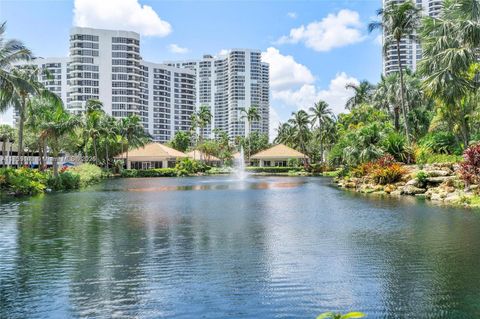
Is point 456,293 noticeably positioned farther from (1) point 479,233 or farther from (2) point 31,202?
(2) point 31,202

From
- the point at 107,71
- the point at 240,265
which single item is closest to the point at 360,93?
the point at 240,265

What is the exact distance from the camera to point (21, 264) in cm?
1155

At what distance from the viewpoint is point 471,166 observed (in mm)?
25344

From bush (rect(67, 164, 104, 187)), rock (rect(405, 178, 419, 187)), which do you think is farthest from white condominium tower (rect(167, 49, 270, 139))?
rock (rect(405, 178, 419, 187))

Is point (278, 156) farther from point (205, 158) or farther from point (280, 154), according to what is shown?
point (205, 158)

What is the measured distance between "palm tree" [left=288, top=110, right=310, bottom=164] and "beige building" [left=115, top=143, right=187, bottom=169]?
72.3 ft

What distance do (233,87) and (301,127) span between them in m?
101

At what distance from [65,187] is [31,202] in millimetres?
12515

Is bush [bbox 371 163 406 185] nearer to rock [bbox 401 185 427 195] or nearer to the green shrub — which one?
rock [bbox 401 185 427 195]

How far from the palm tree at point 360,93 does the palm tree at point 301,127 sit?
32.6 ft

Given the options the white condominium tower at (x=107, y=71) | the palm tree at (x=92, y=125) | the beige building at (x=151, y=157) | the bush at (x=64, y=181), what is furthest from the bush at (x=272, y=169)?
the white condominium tower at (x=107, y=71)

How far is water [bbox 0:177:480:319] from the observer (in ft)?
27.1

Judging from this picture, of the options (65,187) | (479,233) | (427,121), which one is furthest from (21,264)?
(427,121)

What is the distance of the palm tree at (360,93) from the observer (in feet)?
242
